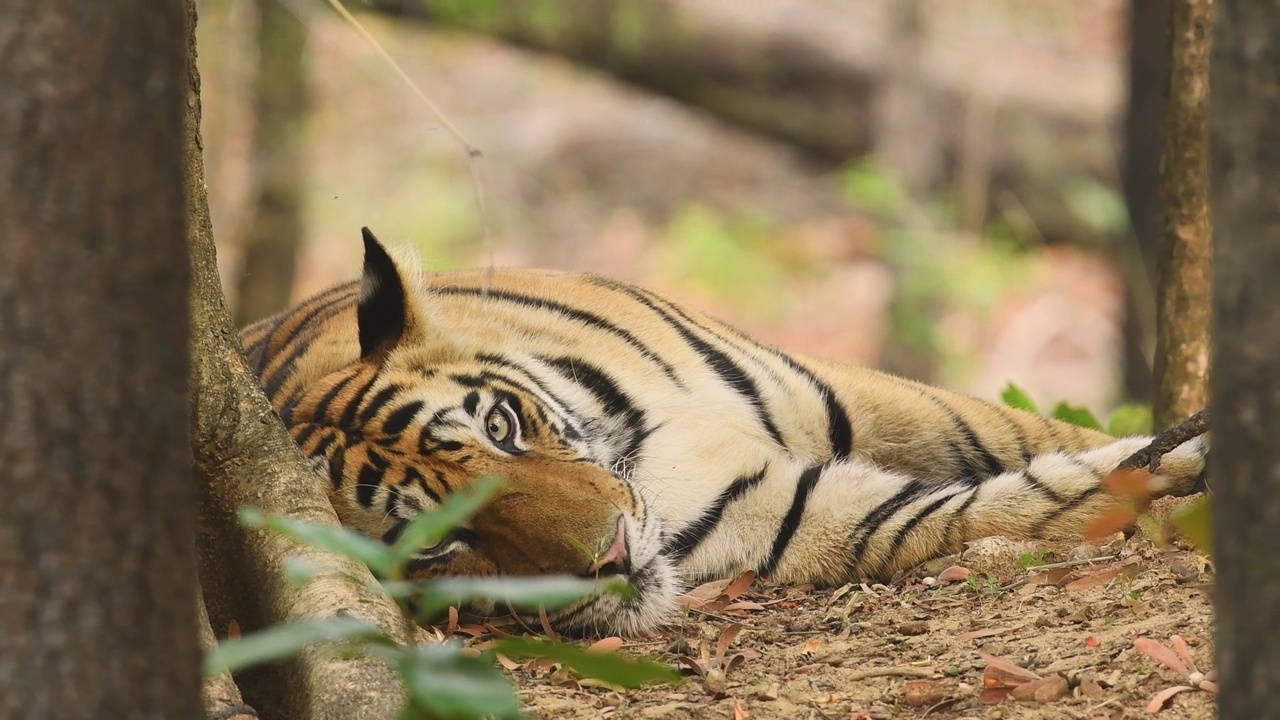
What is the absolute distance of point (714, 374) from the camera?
3.62 meters

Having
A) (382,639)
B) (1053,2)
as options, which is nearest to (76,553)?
(382,639)

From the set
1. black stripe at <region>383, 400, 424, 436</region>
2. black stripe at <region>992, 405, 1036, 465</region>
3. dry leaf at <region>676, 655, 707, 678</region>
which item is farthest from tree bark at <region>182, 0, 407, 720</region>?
black stripe at <region>992, 405, 1036, 465</region>

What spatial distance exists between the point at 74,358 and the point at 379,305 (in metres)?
1.98

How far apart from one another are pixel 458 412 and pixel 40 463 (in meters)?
1.86

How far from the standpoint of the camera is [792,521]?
3.37 metres

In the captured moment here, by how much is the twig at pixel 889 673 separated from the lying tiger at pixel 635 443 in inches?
20.3

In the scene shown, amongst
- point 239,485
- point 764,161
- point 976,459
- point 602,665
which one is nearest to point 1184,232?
point 976,459

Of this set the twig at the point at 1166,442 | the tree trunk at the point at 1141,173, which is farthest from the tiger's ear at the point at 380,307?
the tree trunk at the point at 1141,173

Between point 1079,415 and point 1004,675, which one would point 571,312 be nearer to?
point 1004,675

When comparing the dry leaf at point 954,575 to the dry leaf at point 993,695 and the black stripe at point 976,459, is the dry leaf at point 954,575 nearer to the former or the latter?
the black stripe at point 976,459

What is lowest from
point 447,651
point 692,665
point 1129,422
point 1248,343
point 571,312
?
point 1129,422

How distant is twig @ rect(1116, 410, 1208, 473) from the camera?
9.32ft

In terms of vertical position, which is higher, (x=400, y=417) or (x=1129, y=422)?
(x=400, y=417)

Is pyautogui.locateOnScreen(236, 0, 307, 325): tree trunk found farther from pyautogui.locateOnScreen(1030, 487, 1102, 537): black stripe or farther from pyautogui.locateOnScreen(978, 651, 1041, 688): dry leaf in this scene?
pyautogui.locateOnScreen(978, 651, 1041, 688): dry leaf
